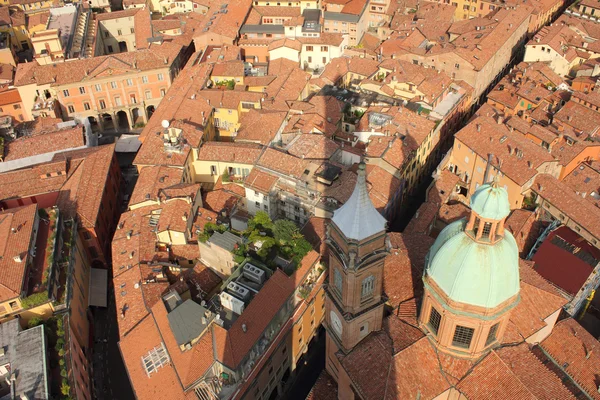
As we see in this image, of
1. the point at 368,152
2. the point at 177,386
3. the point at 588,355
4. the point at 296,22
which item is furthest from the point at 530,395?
the point at 296,22

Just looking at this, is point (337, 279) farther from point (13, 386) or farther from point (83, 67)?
point (83, 67)

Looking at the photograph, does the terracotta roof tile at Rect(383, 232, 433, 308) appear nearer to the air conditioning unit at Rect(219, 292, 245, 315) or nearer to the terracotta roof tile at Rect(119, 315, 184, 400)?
the air conditioning unit at Rect(219, 292, 245, 315)

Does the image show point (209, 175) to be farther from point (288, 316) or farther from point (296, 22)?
point (296, 22)

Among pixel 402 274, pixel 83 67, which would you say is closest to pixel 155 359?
pixel 402 274

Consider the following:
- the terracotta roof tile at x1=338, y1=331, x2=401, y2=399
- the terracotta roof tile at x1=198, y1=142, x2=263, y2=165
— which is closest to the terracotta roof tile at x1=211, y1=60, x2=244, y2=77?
the terracotta roof tile at x1=198, y1=142, x2=263, y2=165

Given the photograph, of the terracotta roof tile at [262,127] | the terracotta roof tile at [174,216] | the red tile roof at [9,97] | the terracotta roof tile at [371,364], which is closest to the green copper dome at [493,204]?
the terracotta roof tile at [371,364]

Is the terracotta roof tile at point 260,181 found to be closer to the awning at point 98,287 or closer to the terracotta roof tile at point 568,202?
the awning at point 98,287
